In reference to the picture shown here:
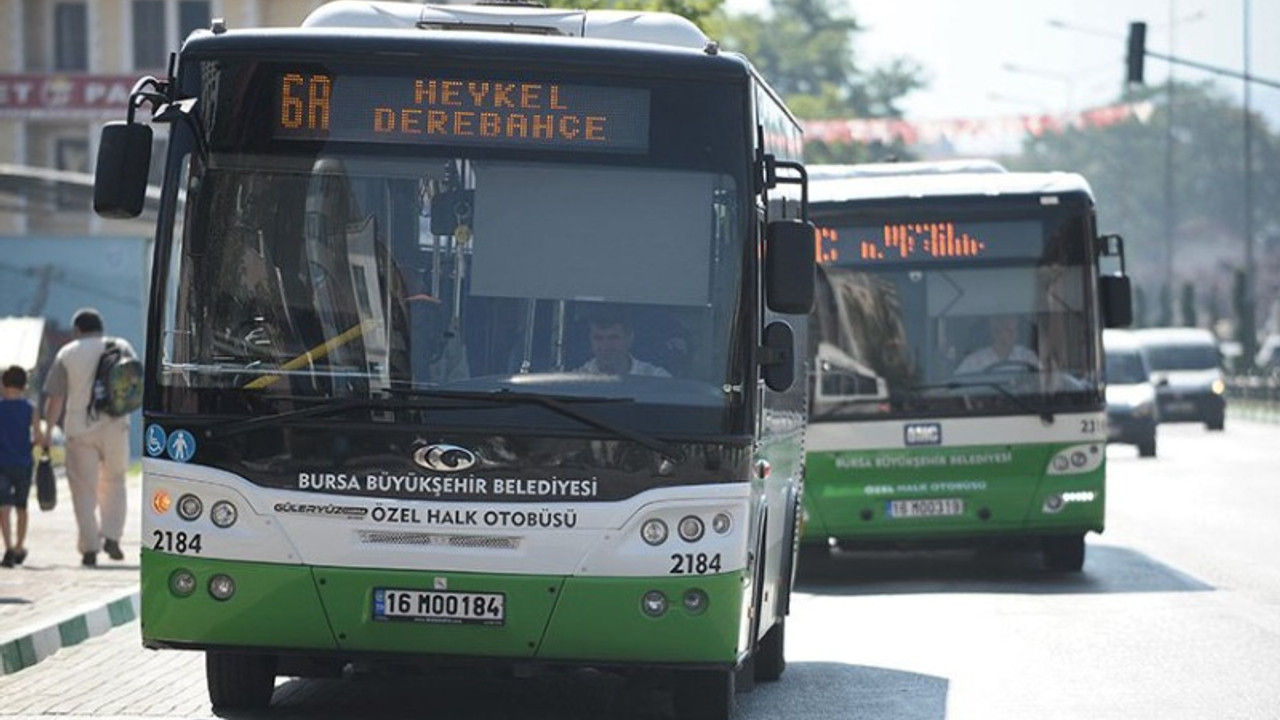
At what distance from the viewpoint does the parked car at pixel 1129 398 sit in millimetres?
41594

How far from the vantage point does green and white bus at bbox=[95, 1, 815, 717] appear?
402 inches

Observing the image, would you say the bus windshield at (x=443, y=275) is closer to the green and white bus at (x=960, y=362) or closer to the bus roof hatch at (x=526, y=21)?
the bus roof hatch at (x=526, y=21)

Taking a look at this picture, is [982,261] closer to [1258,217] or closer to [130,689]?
[130,689]

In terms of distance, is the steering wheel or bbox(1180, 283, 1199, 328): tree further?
bbox(1180, 283, 1199, 328): tree

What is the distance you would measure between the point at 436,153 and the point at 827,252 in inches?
372

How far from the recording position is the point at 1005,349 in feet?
63.4

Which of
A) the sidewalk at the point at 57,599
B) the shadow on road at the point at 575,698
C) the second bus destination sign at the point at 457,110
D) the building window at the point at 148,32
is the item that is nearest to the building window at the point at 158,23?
the building window at the point at 148,32

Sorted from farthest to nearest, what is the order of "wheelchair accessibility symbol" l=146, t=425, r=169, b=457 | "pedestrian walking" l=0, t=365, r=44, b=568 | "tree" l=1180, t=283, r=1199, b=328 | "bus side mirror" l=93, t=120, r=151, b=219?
1. "tree" l=1180, t=283, r=1199, b=328
2. "pedestrian walking" l=0, t=365, r=44, b=568
3. "wheelchair accessibility symbol" l=146, t=425, r=169, b=457
4. "bus side mirror" l=93, t=120, r=151, b=219

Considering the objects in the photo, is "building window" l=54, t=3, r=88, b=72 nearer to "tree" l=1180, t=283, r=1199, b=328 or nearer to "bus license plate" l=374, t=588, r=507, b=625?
"tree" l=1180, t=283, r=1199, b=328

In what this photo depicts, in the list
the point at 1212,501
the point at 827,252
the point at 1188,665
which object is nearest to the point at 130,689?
the point at 1188,665

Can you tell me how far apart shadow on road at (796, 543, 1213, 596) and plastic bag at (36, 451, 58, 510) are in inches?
196

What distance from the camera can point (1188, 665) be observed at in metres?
13.6

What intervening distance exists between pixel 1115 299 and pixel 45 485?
7.21 m

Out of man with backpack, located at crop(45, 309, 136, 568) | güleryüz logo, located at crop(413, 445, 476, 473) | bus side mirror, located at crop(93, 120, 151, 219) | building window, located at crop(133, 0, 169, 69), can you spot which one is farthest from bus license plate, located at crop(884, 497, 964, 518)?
building window, located at crop(133, 0, 169, 69)
